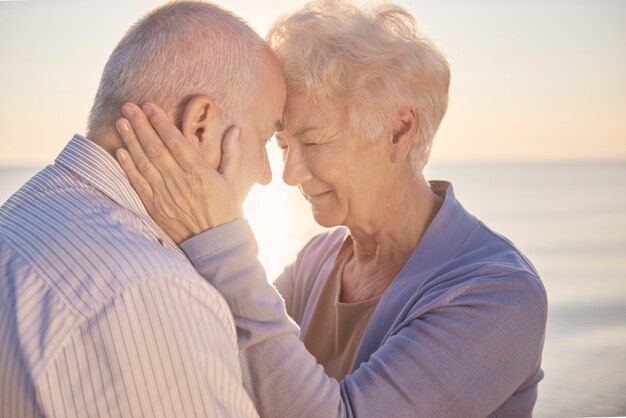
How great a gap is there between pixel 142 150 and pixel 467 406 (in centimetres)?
85

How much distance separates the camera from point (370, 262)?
2.23 meters

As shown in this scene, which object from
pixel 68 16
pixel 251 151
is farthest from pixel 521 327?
pixel 68 16

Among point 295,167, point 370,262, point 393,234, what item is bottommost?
point 370,262

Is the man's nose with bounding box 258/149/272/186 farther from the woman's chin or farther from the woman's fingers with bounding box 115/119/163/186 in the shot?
the woman's chin

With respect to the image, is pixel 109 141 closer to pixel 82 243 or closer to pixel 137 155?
pixel 137 155

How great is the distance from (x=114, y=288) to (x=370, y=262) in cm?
120

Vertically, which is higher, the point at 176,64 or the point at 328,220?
the point at 176,64

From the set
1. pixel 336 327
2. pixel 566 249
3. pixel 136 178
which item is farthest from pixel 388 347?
pixel 566 249

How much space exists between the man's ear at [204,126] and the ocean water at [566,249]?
471 mm

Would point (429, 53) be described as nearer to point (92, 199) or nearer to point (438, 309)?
point (438, 309)

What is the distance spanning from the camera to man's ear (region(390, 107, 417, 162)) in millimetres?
2039

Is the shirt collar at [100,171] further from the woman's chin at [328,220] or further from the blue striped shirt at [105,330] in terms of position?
the woman's chin at [328,220]

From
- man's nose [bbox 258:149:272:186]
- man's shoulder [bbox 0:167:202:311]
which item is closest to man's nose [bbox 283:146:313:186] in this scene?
man's nose [bbox 258:149:272:186]

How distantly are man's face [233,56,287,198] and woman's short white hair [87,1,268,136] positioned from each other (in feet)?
0.13
